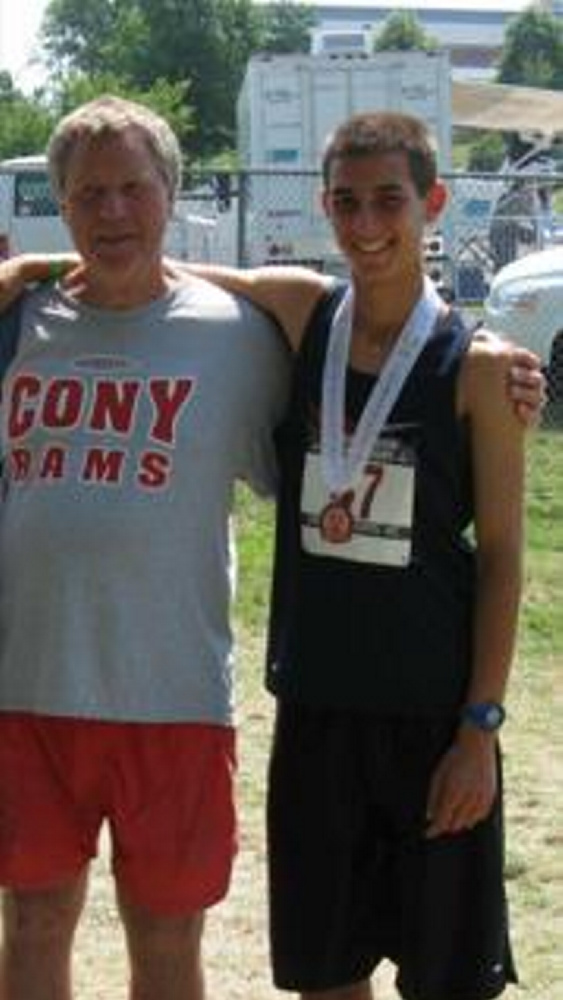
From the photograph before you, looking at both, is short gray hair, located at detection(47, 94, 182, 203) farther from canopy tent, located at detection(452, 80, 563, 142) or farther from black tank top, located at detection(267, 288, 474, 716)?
canopy tent, located at detection(452, 80, 563, 142)

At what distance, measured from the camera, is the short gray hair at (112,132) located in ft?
10.00

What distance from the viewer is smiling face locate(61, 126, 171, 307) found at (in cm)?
303

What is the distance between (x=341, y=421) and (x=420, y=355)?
6.6 inches

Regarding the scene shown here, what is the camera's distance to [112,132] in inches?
120

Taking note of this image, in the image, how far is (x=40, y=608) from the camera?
3.08m

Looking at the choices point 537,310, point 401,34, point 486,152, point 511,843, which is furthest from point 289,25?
point 511,843

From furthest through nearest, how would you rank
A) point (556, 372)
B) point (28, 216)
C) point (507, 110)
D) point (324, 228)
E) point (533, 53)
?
point (533, 53)
point (507, 110)
point (28, 216)
point (324, 228)
point (556, 372)

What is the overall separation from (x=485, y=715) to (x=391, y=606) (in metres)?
0.24

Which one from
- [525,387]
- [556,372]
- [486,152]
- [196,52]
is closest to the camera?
[525,387]

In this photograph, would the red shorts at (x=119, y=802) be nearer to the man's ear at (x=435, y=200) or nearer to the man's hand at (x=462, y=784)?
the man's hand at (x=462, y=784)

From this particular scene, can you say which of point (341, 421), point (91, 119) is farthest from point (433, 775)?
point (91, 119)

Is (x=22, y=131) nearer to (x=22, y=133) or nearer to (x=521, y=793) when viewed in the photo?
(x=22, y=133)

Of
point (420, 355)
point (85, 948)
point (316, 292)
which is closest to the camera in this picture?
point (420, 355)

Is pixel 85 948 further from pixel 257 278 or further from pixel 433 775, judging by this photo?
pixel 257 278
